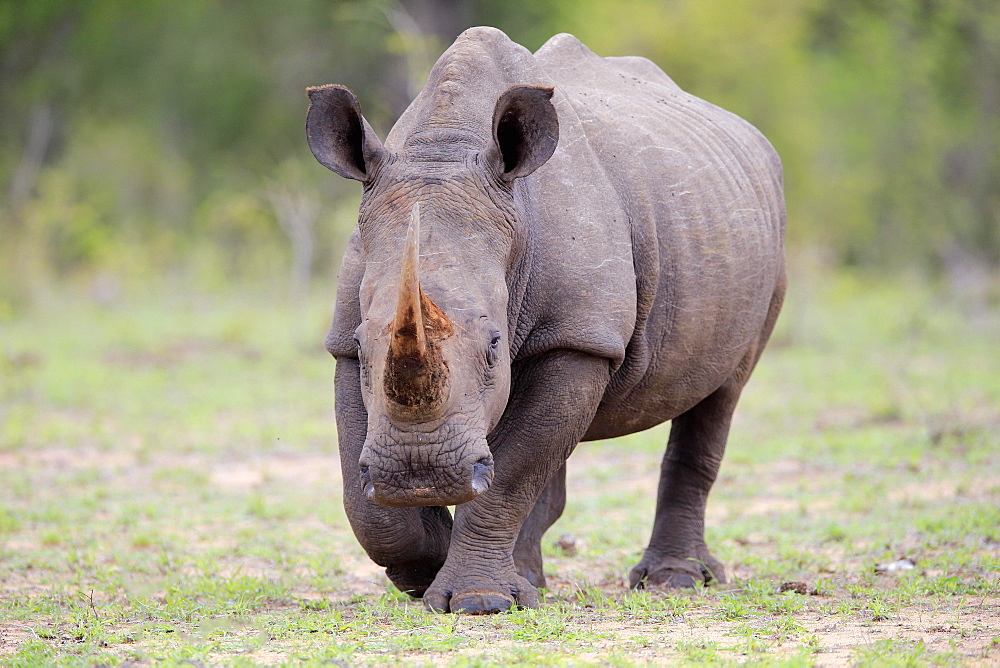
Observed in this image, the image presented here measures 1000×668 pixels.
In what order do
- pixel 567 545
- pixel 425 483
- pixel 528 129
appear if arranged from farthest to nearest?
pixel 567 545 → pixel 528 129 → pixel 425 483

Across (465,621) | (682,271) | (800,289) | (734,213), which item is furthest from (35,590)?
(800,289)

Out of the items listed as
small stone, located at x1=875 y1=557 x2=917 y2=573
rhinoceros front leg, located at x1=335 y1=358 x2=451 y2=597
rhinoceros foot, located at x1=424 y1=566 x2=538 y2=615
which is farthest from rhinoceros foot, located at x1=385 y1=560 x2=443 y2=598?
small stone, located at x1=875 y1=557 x2=917 y2=573

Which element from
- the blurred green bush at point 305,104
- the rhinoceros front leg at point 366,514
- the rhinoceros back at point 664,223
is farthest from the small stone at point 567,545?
the blurred green bush at point 305,104

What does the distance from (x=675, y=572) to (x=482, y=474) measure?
2030 mm

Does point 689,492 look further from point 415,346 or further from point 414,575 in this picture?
point 415,346

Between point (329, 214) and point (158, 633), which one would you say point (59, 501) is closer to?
point (158, 633)

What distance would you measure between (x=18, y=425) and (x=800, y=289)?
1062cm

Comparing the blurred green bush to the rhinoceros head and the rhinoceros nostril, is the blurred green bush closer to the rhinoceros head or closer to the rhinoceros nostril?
the rhinoceros head

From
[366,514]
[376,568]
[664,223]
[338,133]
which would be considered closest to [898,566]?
[664,223]

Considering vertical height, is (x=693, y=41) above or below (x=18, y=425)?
above

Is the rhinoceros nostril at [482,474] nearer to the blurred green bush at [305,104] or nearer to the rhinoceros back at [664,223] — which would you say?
the rhinoceros back at [664,223]

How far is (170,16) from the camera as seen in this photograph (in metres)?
29.2

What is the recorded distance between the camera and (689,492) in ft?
21.0

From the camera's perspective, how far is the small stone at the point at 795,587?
5.52 meters
